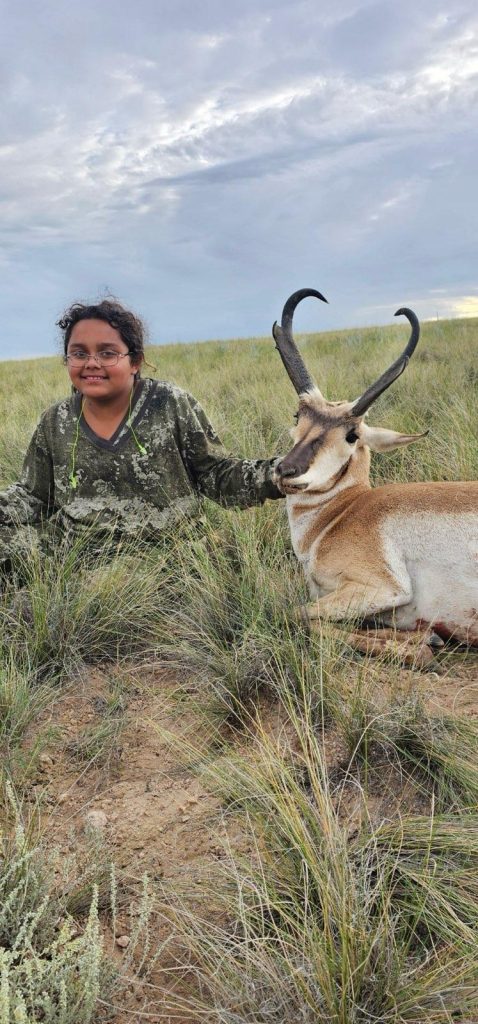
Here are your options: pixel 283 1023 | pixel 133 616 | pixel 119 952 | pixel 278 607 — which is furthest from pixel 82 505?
pixel 283 1023

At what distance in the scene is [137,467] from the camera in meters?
4.86

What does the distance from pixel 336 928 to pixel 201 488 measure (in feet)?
11.3

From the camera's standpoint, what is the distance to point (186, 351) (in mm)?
21172

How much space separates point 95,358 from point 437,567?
2441 millimetres

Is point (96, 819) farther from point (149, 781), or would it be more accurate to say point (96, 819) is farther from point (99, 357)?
point (99, 357)

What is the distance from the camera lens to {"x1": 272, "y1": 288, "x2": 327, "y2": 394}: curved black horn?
4562 millimetres

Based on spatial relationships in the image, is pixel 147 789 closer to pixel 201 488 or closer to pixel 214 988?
pixel 214 988

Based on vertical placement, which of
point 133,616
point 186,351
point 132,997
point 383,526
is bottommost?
point 132,997

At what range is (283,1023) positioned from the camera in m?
1.78

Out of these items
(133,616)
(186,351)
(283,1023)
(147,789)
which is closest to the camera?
(283,1023)

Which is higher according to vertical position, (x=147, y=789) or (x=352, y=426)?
(x=352, y=426)

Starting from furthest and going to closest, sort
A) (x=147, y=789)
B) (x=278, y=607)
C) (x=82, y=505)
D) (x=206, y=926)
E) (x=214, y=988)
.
Result: (x=82, y=505)
(x=278, y=607)
(x=147, y=789)
(x=206, y=926)
(x=214, y=988)

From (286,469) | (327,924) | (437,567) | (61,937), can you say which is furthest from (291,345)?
(61,937)

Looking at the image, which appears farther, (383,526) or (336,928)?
(383,526)
